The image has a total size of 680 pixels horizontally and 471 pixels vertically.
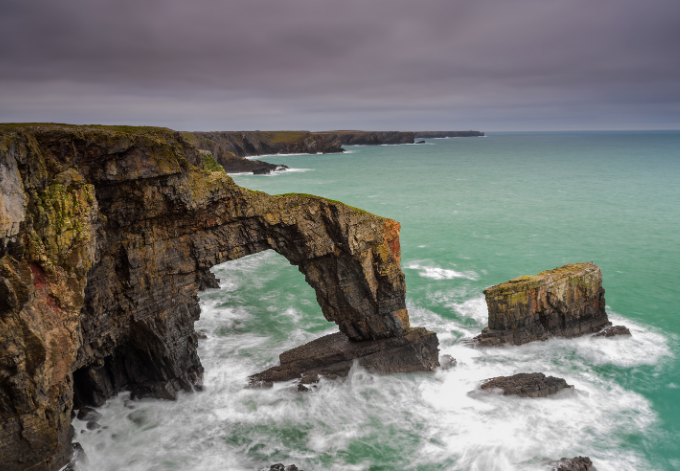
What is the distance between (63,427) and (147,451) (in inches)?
157

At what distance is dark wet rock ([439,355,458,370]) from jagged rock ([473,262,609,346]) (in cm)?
332

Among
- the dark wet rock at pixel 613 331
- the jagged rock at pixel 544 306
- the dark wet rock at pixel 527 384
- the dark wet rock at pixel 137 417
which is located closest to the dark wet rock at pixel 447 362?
the dark wet rock at pixel 527 384

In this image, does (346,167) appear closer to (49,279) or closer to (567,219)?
(567,219)

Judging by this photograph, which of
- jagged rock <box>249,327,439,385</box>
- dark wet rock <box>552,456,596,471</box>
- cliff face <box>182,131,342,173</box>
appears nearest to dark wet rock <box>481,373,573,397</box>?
jagged rock <box>249,327,439,385</box>

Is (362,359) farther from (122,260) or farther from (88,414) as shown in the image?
(88,414)

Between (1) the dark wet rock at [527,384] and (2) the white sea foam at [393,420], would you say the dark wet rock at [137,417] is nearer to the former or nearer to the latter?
(2) the white sea foam at [393,420]

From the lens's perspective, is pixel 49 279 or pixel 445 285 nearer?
pixel 49 279

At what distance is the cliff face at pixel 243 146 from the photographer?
400 feet

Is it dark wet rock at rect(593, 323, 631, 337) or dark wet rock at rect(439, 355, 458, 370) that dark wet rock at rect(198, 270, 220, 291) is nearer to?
dark wet rock at rect(439, 355, 458, 370)

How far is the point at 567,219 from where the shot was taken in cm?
6694

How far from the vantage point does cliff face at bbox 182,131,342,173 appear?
12194cm

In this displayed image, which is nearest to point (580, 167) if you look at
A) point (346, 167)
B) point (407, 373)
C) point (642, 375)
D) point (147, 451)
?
point (346, 167)

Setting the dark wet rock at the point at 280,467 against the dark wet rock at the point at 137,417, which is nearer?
the dark wet rock at the point at 280,467

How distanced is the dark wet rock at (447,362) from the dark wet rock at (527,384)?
2.50m
